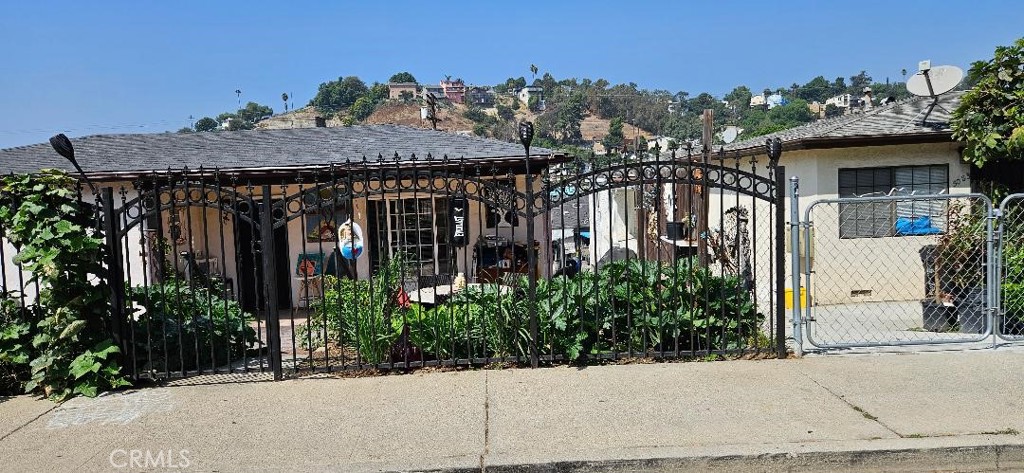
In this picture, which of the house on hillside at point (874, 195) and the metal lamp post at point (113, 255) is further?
the house on hillside at point (874, 195)

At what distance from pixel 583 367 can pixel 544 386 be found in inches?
26.4

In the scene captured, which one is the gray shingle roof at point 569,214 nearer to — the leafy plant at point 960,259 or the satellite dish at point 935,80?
the leafy plant at point 960,259

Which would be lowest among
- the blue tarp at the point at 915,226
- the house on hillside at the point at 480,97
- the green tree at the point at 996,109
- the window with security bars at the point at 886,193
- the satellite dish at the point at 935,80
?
the blue tarp at the point at 915,226

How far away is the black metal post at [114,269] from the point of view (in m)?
5.99

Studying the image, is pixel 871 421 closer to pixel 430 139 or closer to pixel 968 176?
pixel 968 176

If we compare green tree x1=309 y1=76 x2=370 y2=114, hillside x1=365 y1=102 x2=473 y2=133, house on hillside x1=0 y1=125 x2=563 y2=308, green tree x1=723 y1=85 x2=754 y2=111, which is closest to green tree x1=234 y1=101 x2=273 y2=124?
green tree x1=309 y1=76 x2=370 y2=114

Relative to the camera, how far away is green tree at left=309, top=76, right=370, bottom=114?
95519 millimetres

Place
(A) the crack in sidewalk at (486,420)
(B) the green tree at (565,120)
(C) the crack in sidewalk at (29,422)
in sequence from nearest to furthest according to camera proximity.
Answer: (A) the crack in sidewalk at (486,420)
(C) the crack in sidewalk at (29,422)
(B) the green tree at (565,120)

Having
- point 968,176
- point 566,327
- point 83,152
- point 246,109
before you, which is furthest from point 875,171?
point 246,109

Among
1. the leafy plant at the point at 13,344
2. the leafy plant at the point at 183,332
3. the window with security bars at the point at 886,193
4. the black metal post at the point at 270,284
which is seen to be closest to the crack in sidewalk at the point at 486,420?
the black metal post at the point at 270,284

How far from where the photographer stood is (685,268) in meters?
6.89

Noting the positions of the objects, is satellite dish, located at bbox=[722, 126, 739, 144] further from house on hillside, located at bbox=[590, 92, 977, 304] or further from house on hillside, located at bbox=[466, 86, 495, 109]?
→ house on hillside, located at bbox=[466, 86, 495, 109]

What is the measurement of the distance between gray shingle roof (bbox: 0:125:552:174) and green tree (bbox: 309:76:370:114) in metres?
81.2
